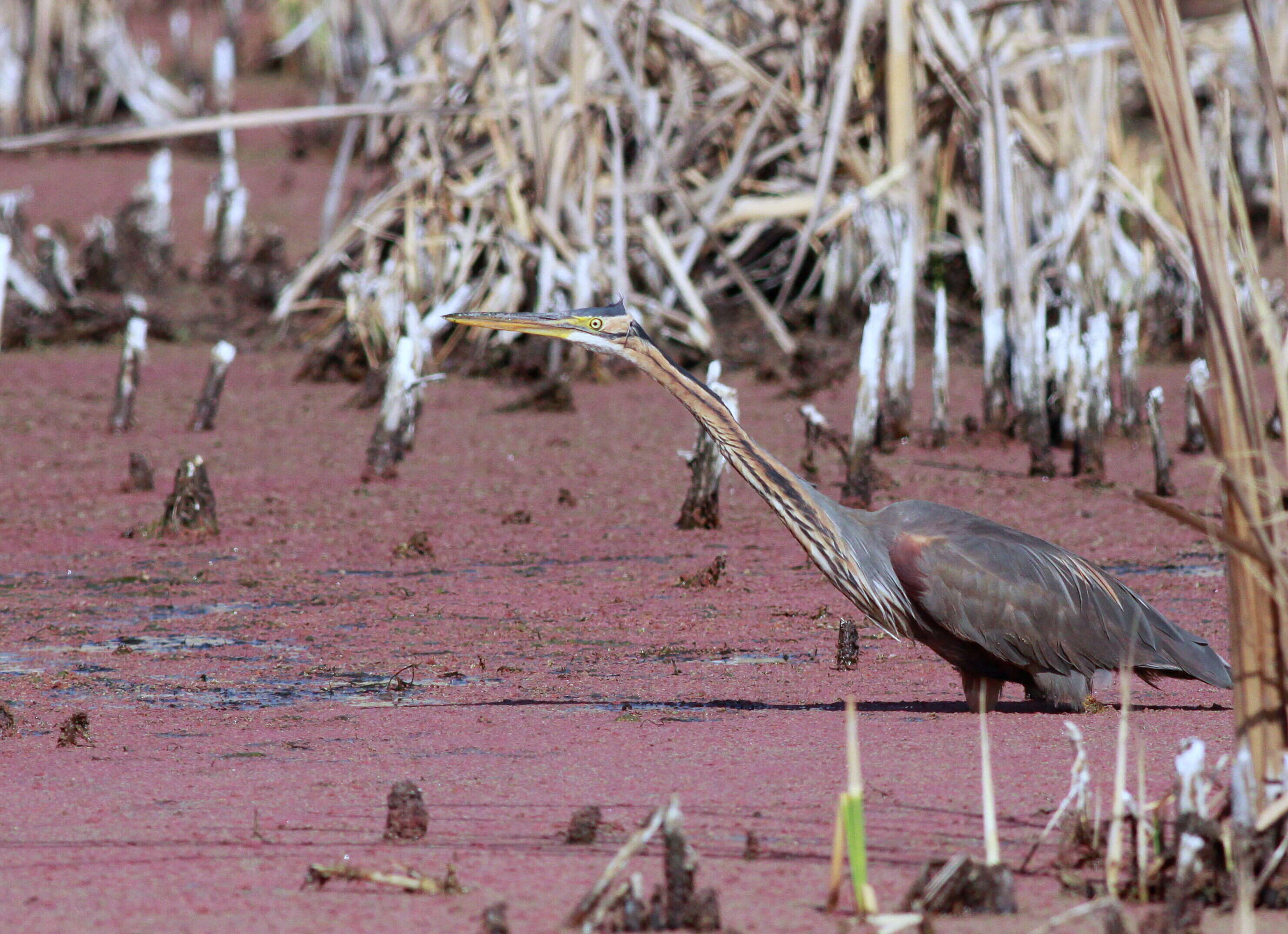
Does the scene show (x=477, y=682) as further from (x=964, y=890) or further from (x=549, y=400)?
(x=549, y=400)

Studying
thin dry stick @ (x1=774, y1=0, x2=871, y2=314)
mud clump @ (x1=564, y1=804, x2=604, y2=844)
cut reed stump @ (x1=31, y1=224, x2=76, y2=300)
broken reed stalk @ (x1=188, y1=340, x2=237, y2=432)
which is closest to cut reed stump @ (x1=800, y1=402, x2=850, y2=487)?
thin dry stick @ (x1=774, y1=0, x2=871, y2=314)

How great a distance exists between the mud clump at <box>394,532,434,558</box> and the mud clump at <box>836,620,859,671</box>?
253cm

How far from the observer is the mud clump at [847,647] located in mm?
6129

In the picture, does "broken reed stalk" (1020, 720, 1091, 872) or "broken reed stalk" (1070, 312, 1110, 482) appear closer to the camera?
"broken reed stalk" (1020, 720, 1091, 872)

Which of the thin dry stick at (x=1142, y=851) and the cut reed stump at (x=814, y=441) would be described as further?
the cut reed stump at (x=814, y=441)

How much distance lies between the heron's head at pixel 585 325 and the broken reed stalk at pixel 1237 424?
2.53 m

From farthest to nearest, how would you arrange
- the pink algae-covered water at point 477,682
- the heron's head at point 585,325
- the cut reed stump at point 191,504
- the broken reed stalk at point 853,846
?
the cut reed stump at point 191,504, the heron's head at point 585,325, the pink algae-covered water at point 477,682, the broken reed stalk at point 853,846

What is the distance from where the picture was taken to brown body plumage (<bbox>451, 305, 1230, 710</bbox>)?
209 inches

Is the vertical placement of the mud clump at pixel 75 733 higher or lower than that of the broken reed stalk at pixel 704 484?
lower

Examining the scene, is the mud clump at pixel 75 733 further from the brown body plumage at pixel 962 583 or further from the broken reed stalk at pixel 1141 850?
the broken reed stalk at pixel 1141 850

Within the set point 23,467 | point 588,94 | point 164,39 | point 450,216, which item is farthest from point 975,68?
point 164,39

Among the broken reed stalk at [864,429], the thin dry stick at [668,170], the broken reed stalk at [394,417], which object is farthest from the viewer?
the thin dry stick at [668,170]

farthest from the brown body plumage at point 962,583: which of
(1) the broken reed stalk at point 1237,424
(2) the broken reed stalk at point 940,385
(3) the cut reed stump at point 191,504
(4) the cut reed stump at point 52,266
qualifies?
(4) the cut reed stump at point 52,266

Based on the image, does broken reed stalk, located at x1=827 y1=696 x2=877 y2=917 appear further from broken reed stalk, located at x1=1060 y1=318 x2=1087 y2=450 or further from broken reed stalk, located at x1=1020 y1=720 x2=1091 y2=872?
broken reed stalk, located at x1=1060 y1=318 x2=1087 y2=450
